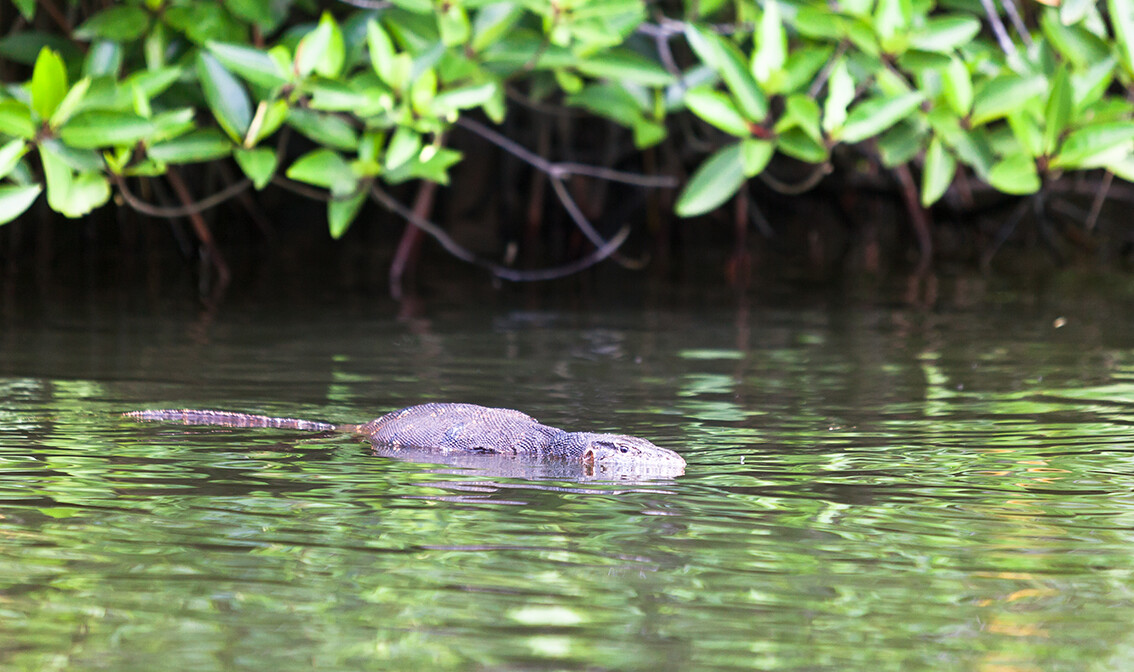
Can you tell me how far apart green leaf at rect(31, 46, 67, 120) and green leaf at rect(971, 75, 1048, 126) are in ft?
Answer: 10.3

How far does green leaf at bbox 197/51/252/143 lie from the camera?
18.6ft

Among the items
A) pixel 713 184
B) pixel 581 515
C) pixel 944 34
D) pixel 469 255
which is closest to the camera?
pixel 581 515

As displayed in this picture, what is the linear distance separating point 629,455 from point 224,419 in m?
1.40

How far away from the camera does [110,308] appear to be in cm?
834

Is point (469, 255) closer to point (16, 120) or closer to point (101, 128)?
point (101, 128)

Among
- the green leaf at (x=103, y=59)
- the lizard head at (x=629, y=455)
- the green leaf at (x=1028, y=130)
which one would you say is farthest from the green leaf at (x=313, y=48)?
the green leaf at (x=1028, y=130)

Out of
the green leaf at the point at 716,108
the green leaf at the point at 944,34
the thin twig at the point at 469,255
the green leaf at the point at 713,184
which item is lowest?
the thin twig at the point at 469,255

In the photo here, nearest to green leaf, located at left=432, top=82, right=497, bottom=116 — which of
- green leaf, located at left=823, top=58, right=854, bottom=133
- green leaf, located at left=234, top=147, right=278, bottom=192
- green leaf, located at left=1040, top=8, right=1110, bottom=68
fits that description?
green leaf, located at left=234, top=147, right=278, bottom=192

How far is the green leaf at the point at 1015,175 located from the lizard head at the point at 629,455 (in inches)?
82.4

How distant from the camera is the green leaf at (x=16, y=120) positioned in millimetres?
5035

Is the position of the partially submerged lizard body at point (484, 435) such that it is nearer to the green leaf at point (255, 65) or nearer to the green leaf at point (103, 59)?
the green leaf at point (255, 65)

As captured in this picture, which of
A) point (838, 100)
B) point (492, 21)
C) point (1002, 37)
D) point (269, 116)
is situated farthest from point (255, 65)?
point (1002, 37)

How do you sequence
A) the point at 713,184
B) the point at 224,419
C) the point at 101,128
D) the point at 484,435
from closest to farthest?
the point at 484,435 < the point at 224,419 < the point at 101,128 < the point at 713,184

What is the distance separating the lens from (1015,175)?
18.7 feet
